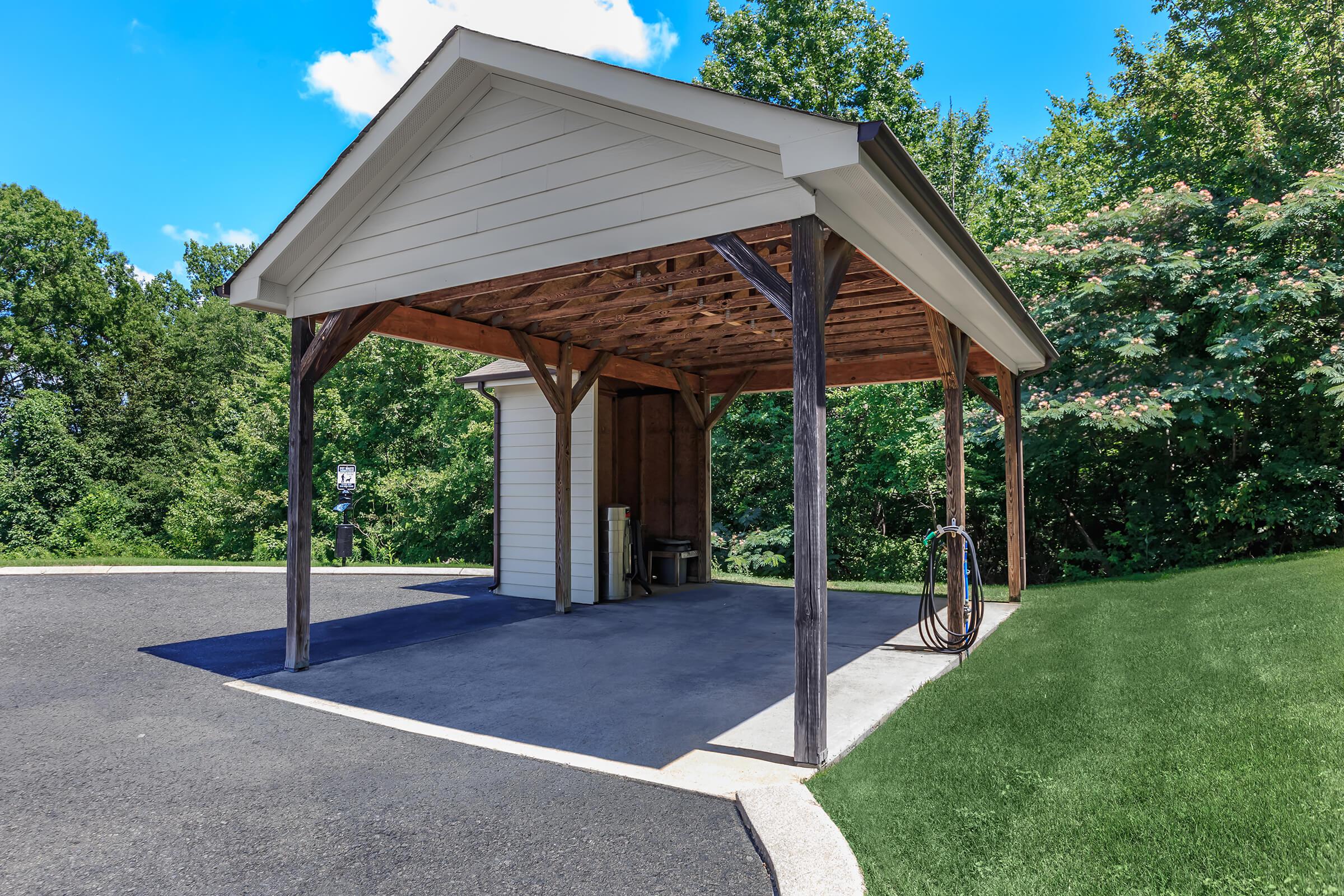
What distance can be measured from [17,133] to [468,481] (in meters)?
25.0

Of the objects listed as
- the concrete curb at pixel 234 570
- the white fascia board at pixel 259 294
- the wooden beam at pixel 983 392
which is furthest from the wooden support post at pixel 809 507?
the concrete curb at pixel 234 570

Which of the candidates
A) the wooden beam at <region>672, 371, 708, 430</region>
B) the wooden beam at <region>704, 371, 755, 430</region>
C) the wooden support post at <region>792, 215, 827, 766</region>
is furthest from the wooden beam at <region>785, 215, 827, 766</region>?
the wooden beam at <region>704, 371, 755, 430</region>

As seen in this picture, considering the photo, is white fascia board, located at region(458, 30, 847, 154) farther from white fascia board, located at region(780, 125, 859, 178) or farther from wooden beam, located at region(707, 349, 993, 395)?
wooden beam, located at region(707, 349, 993, 395)

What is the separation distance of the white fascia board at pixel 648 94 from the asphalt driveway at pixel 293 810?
278 cm

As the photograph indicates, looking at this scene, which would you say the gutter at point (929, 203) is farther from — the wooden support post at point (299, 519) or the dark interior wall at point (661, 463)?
the dark interior wall at point (661, 463)

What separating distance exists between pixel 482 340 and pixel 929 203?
417 cm

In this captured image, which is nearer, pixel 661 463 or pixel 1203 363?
pixel 1203 363

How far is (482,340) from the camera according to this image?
6.64 meters

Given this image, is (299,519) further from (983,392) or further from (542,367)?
(983,392)

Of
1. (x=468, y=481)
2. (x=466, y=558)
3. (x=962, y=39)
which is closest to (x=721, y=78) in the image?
(x=962, y=39)

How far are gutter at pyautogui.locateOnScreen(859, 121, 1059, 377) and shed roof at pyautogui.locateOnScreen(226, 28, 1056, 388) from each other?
1cm

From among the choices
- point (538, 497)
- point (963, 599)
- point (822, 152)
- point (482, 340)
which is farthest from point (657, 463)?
point (822, 152)

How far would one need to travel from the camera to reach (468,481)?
15875mm

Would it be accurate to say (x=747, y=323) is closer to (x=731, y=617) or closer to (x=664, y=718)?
(x=731, y=617)
